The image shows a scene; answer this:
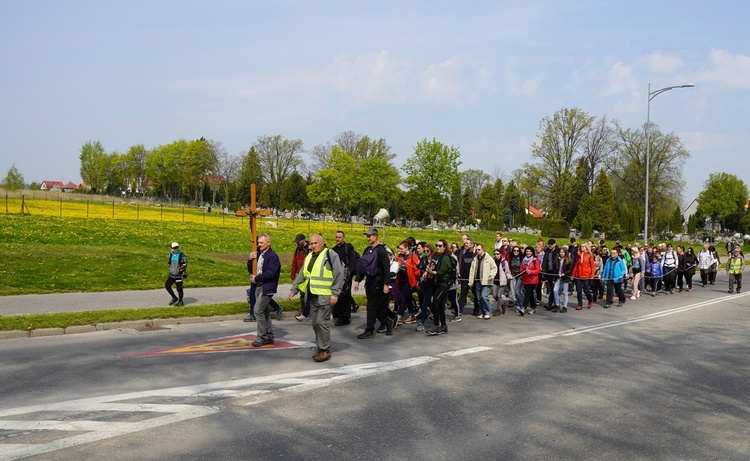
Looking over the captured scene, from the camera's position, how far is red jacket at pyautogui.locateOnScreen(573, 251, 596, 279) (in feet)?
58.3

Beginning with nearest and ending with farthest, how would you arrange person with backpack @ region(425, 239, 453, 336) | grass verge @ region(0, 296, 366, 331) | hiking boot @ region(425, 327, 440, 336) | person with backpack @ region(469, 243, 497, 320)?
grass verge @ region(0, 296, 366, 331) → person with backpack @ region(425, 239, 453, 336) → hiking boot @ region(425, 327, 440, 336) → person with backpack @ region(469, 243, 497, 320)

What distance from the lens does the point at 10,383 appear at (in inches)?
313

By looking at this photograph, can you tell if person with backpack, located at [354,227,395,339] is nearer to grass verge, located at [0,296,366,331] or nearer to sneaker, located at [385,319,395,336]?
sneaker, located at [385,319,395,336]

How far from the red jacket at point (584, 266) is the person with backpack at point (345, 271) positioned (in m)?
7.19

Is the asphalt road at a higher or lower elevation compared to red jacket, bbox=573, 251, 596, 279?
lower

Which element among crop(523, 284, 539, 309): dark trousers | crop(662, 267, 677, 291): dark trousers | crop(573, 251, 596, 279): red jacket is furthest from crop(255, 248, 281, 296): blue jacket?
crop(662, 267, 677, 291): dark trousers

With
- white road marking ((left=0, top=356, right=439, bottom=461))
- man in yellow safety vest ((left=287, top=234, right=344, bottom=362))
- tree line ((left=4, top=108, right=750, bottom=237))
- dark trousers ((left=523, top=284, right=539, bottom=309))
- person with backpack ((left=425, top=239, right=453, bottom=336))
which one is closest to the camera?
white road marking ((left=0, top=356, right=439, bottom=461))

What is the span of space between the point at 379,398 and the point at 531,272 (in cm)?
922

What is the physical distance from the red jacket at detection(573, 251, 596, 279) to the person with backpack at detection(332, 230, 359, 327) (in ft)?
23.6

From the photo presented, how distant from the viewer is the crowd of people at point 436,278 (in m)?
9.97

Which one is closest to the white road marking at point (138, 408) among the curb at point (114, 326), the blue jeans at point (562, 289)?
the curb at point (114, 326)

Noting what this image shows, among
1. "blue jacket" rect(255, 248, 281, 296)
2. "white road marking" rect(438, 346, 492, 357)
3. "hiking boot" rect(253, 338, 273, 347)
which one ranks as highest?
"blue jacket" rect(255, 248, 281, 296)

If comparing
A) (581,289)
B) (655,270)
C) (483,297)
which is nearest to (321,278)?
(483,297)

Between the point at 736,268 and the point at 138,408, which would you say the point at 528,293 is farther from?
the point at 736,268
